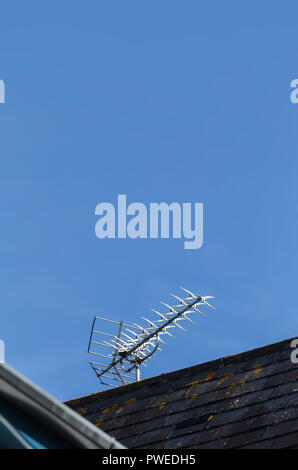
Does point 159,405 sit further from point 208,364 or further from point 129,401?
point 208,364

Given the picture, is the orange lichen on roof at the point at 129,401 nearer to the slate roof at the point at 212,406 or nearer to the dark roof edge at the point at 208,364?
the slate roof at the point at 212,406

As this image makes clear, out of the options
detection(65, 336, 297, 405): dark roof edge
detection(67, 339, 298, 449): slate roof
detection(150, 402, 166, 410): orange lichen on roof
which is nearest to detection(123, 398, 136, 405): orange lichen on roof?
detection(67, 339, 298, 449): slate roof

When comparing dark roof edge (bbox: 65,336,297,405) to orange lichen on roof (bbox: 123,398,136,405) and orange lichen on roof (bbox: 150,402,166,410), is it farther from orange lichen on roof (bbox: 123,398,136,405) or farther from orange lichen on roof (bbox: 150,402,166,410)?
orange lichen on roof (bbox: 150,402,166,410)

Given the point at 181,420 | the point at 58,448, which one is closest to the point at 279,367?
the point at 181,420

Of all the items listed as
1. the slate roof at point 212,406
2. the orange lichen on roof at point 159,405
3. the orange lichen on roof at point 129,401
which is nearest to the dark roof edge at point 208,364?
the slate roof at point 212,406

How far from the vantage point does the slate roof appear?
28.8 ft

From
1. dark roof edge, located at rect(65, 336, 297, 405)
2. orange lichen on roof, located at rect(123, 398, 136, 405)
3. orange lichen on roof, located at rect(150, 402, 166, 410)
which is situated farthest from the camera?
orange lichen on roof, located at rect(123, 398, 136, 405)

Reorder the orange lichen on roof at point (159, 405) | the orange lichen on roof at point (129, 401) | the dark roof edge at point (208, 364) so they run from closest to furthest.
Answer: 1. the orange lichen on roof at point (159, 405)
2. the dark roof edge at point (208, 364)
3. the orange lichen on roof at point (129, 401)

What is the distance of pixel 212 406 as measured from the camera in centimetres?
970

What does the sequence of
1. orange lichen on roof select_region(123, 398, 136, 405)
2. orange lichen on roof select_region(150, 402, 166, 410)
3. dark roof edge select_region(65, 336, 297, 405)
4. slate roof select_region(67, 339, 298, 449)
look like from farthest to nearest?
orange lichen on roof select_region(123, 398, 136, 405) < dark roof edge select_region(65, 336, 297, 405) < orange lichen on roof select_region(150, 402, 166, 410) < slate roof select_region(67, 339, 298, 449)

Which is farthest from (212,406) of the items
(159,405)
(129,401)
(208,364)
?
(129,401)

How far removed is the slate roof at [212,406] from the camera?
8.77 m

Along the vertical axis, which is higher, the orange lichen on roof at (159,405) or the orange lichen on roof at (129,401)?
the orange lichen on roof at (129,401)
